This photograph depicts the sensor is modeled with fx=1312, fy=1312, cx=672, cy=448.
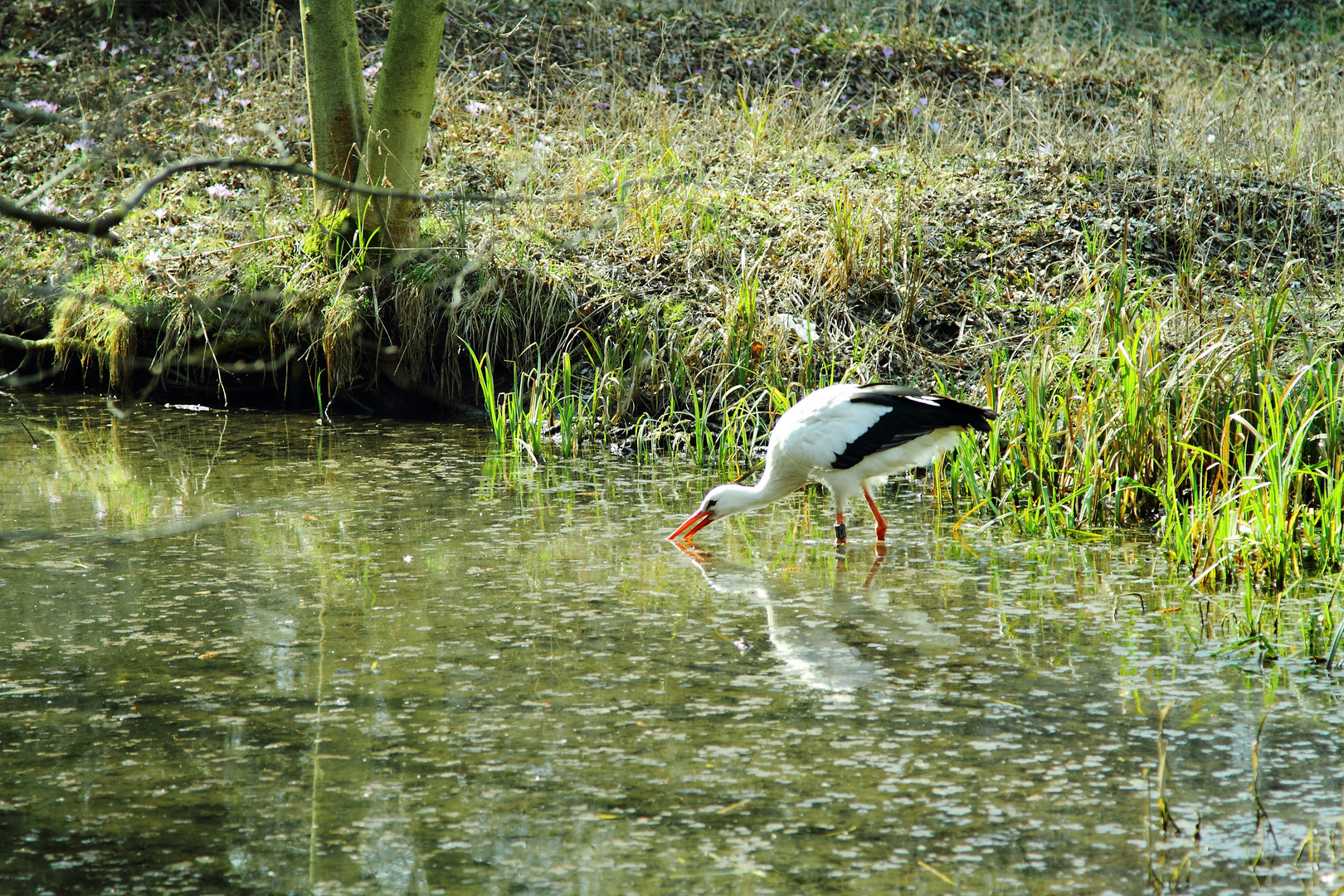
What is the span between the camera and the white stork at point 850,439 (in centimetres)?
510

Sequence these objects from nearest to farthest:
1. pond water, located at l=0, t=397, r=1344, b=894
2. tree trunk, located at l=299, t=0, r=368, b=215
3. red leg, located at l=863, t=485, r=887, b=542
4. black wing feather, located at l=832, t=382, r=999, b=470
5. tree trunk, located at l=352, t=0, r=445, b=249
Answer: pond water, located at l=0, t=397, r=1344, b=894 → black wing feather, located at l=832, t=382, r=999, b=470 → red leg, located at l=863, t=485, r=887, b=542 → tree trunk, located at l=352, t=0, r=445, b=249 → tree trunk, located at l=299, t=0, r=368, b=215

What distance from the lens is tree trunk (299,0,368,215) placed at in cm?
744

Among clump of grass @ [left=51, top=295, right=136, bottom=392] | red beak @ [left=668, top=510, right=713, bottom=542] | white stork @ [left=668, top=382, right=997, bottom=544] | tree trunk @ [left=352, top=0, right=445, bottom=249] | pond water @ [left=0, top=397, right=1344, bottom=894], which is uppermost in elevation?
tree trunk @ [left=352, top=0, right=445, bottom=249]

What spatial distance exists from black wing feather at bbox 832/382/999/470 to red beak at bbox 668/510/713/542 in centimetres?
54

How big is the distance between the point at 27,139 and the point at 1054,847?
10.4 m

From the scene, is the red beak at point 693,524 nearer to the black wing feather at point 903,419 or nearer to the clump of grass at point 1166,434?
the black wing feather at point 903,419

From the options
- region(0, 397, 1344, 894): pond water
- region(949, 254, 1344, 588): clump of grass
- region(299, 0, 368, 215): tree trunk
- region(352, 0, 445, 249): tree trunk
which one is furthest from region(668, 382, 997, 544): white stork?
region(299, 0, 368, 215): tree trunk

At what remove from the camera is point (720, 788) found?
9.59ft

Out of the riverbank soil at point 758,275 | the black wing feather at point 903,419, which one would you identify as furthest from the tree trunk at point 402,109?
the black wing feather at point 903,419

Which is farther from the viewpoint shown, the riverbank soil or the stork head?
the riverbank soil

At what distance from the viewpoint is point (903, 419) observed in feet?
16.8

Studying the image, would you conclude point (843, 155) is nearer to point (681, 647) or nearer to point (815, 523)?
point (815, 523)

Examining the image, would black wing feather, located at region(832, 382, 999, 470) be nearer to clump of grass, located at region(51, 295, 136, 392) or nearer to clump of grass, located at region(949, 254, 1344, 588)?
clump of grass, located at region(949, 254, 1344, 588)

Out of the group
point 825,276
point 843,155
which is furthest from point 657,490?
point 843,155
